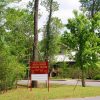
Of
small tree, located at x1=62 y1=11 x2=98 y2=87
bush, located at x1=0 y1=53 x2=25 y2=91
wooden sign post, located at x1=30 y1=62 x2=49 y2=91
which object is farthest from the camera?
small tree, located at x1=62 y1=11 x2=98 y2=87

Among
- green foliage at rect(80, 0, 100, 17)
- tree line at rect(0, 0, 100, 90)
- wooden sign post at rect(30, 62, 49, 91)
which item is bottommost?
wooden sign post at rect(30, 62, 49, 91)

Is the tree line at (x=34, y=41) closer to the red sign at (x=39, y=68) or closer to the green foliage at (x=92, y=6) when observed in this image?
the red sign at (x=39, y=68)

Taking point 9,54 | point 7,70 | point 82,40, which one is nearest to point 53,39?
point 82,40

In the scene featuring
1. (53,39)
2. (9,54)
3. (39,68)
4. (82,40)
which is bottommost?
(39,68)

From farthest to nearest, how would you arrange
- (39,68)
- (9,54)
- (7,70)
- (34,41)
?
(34,41)
(9,54)
(7,70)
(39,68)

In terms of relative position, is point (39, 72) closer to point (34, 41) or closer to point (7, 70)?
point (7, 70)

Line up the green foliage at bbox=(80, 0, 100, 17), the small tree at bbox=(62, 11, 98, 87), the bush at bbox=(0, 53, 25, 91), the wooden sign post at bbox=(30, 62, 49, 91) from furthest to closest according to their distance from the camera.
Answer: the green foliage at bbox=(80, 0, 100, 17) → the small tree at bbox=(62, 11, 98, 87) → the bush at bbox=(0, 53, 25, 91) → the wooden sign post at bbox=(30, 62, 49, 91)

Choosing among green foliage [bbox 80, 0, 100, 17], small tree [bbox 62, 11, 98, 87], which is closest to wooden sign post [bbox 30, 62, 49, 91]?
small tree [bbox 62, 11, 98, 87]

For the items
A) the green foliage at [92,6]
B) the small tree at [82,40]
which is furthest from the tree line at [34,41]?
the green foliage at [92,6]

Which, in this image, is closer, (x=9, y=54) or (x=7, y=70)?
(x=7, y=70)

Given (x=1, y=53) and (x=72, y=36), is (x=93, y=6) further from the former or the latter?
(x=1, y=53)

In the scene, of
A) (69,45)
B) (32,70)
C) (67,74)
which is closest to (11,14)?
(32,70)

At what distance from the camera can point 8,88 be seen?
3269 cm

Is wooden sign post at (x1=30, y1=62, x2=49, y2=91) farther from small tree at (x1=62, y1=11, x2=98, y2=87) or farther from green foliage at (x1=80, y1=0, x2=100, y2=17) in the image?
green foliage at (x1=80, y1=0, x2=100, y2=17)
